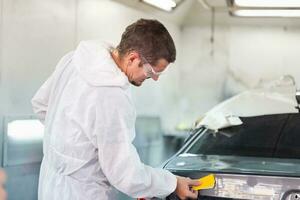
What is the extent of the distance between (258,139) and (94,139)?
1.31m

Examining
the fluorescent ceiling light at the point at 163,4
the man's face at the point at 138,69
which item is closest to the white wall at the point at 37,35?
the fluorescent ceiling light at the point at 163,4

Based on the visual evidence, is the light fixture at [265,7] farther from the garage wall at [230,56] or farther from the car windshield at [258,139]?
the car windshield at [258,139]

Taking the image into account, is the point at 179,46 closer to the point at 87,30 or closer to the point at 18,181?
the point at 87,30

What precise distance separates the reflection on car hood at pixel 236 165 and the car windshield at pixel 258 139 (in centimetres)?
15

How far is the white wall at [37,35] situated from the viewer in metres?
3.50

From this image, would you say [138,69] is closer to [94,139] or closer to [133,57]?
[133,57]

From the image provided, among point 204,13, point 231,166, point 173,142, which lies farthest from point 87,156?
point 204,13

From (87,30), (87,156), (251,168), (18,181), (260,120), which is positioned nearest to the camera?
(87,156)

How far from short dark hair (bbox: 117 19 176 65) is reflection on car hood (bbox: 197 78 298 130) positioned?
1211mm

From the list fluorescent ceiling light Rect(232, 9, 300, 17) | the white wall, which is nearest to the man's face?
the white wall

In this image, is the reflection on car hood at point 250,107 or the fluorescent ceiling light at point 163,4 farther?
the fluorescent ceiling light at point 163,4

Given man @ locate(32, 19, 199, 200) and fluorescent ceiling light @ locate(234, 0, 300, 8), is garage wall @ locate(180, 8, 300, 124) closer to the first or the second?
fluorescent ceiling light @ locate(234, 0, 300, 8)

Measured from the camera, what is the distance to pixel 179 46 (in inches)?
Answer: 278

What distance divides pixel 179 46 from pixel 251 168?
4767 millimetres
